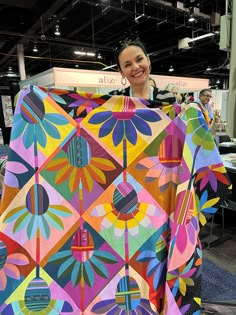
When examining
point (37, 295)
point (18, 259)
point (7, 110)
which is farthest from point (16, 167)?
point (7, 110)

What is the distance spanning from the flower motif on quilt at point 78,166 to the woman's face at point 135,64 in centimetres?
61

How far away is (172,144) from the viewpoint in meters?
0.89

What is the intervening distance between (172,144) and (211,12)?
782 cm

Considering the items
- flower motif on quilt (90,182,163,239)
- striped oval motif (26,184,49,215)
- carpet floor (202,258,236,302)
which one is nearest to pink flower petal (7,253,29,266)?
striped oval motif (26,184,49,215)

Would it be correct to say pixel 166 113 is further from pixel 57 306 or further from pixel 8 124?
pixel 8 124

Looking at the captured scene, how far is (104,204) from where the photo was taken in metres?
0.87

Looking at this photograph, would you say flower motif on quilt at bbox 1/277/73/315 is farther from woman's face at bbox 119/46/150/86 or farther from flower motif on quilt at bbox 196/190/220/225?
woman's face at bbox 119/46/150/86

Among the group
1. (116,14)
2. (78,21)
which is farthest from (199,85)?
(78,21)

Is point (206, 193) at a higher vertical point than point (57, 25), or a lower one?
lower

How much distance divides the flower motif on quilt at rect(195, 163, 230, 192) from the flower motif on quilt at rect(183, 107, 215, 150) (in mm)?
69

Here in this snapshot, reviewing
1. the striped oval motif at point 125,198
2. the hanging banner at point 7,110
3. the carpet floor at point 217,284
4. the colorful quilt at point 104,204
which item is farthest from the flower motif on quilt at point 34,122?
the hanging banner at point 7,110

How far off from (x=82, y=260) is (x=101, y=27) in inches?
341

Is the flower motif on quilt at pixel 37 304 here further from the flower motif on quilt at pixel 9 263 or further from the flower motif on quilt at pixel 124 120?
the flower motif on quilt at pixel 124 120

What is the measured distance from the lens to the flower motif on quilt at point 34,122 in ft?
2.64
